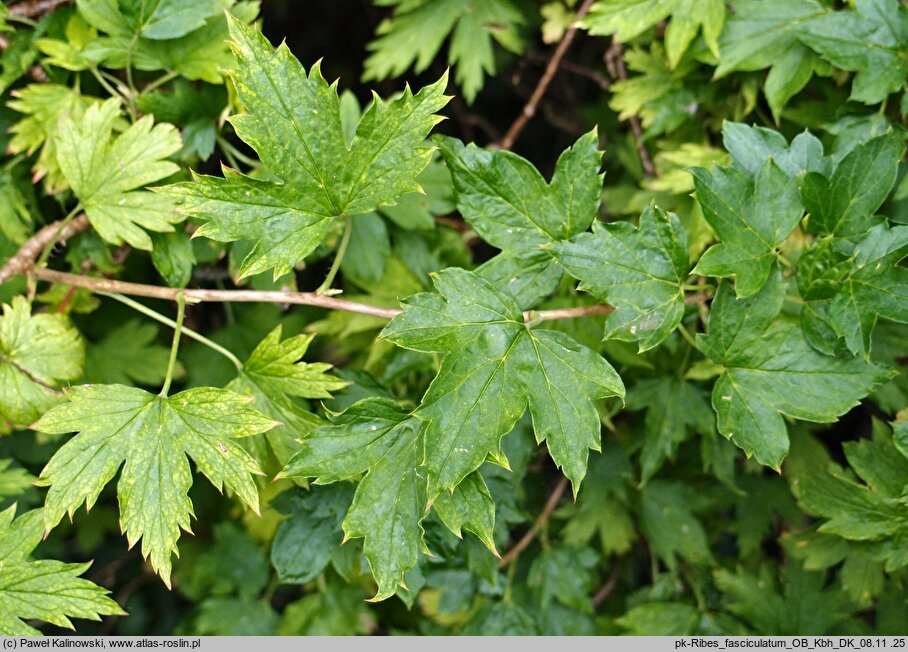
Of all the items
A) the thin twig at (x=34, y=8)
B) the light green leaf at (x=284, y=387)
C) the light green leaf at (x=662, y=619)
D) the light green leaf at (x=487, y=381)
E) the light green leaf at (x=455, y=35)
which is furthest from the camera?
the light green leaf at (x=455, y=35)

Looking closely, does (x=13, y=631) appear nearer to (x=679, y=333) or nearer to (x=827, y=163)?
(x=679, y=333)

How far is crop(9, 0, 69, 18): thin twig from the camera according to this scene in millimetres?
1798

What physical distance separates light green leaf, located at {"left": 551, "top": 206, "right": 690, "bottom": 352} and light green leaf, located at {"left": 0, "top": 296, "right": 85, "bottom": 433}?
3.57 ft

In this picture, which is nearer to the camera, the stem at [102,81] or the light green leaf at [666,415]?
the stem at [102,81]

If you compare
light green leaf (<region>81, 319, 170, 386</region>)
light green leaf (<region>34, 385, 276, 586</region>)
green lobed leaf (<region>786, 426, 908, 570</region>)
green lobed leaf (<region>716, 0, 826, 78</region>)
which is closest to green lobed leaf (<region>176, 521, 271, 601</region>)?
light green leaf (<region>81, 319, 170, 386</region>)

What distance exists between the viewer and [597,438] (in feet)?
4.17

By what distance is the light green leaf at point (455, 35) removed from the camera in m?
2.19

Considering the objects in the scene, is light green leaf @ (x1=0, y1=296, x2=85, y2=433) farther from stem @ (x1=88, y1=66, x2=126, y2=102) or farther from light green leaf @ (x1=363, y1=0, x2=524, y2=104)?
light green leaf @ (x1=363, y1=0, x2=524, y2=104)

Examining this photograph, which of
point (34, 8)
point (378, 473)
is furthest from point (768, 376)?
point (34, 8)

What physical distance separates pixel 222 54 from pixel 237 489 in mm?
1035

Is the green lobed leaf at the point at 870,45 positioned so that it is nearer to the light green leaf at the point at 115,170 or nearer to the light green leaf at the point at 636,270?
the light green leaf at the point at 636,270

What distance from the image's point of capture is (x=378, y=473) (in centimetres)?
133

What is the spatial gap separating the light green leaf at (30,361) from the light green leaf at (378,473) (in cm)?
64

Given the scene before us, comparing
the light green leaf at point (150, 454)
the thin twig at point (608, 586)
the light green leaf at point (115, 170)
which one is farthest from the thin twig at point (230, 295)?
the thin twig at point (608, 586)
